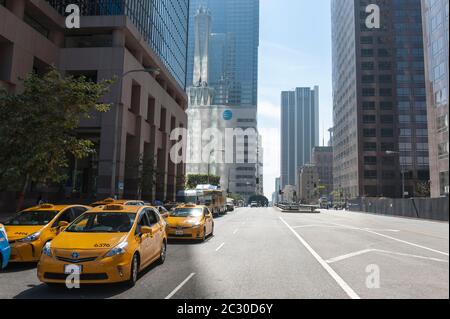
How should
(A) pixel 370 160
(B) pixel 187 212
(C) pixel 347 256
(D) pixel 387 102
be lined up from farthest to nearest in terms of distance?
(D) pixel 387 102
(A) pixel 370 160
(B) pixel 187 212
(C) pixel 347 256

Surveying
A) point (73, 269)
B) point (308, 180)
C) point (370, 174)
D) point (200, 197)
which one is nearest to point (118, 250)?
point (73, 269)

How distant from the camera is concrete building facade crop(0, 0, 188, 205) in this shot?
3347cm

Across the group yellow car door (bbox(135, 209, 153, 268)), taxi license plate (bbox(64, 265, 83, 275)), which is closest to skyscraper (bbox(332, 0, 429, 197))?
yellow car door (bbox(135, 209, 153, 268))

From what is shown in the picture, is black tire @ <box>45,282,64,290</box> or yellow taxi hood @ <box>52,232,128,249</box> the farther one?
black tire @ <box>45,282,64,290</box>

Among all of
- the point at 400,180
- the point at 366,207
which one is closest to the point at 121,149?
the point at 366,207

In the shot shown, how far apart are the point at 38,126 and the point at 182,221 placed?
21.8 ft

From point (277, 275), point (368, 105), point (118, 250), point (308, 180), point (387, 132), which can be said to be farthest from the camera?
point (308, 180)

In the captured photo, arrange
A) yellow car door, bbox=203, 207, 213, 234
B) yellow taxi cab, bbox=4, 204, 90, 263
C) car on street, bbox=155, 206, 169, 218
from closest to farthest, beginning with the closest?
yellow taxi cab, bbox=4, 204, 90, 263
yellow car door, bbox=203, 207, 213, 234
car on street, bbox=155, 206, 169, 218

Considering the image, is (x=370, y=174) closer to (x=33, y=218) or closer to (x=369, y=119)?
(x=369, y=119)

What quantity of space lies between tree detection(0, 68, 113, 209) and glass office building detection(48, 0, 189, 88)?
31.1m

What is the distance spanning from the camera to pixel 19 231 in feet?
33.0

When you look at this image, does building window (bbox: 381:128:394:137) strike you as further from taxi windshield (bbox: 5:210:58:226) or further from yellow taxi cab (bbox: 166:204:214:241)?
taxi windshield (bbox: 5:210:58:226)

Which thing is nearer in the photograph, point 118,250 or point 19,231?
point 118,250
